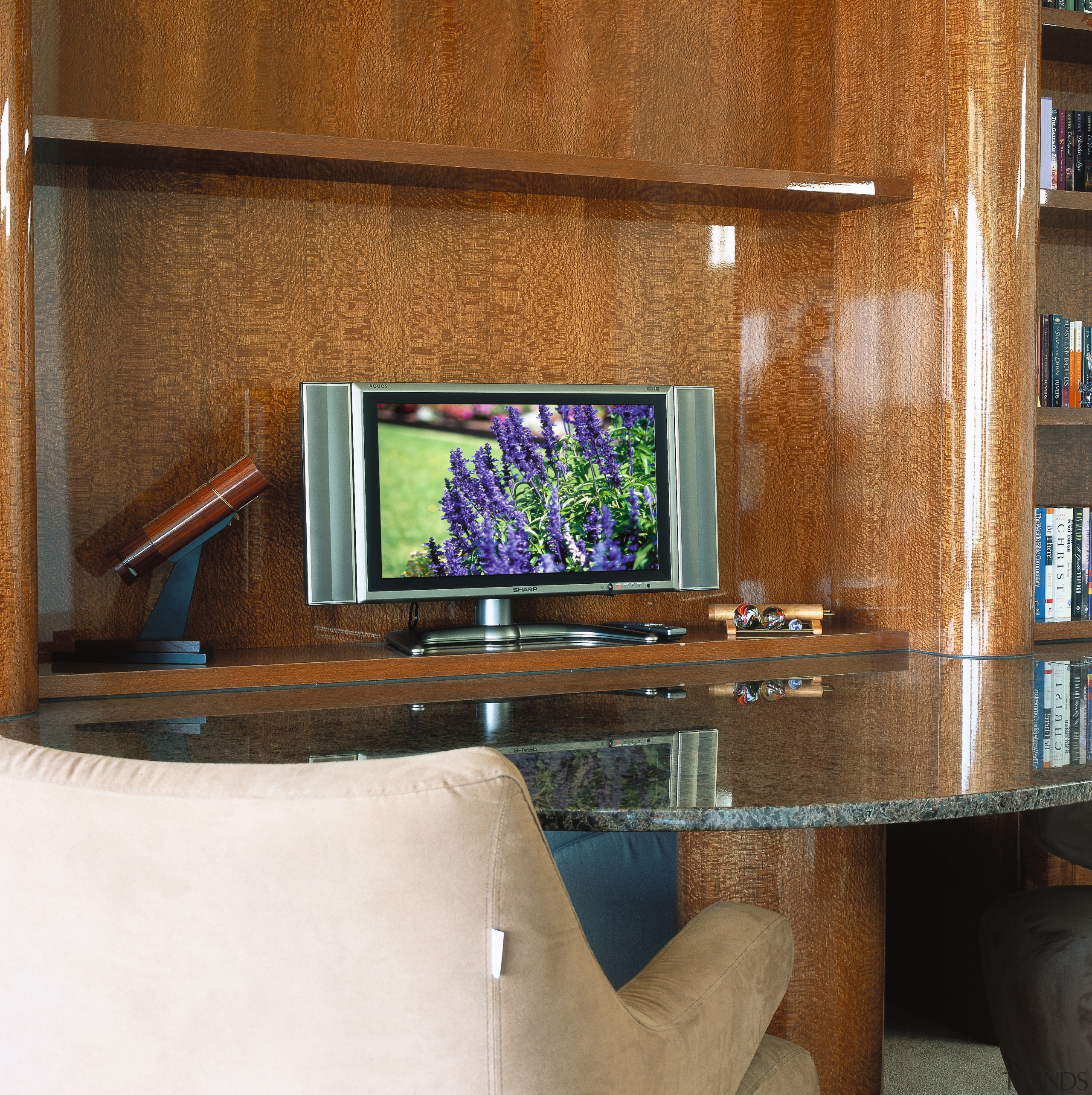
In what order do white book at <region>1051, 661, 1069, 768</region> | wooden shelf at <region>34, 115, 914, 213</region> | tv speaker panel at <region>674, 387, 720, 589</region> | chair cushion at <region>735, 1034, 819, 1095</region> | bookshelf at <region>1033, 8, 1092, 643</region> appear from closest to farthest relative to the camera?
chair cushion at <region>735, 1034, 819, 1095</region>, white book at <region>1051, 661, 1069, 768</region>, wooden shelf at <region>34, 115, 914, 213</region>, tv speaker panel at <region>674, 387, 720, 589</region>, bookshelf at <region>1033, 8, 1092, 643</region>

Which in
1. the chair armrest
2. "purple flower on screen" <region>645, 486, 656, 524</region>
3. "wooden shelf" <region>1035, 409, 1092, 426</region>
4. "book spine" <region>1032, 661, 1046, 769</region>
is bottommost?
the chair armrest

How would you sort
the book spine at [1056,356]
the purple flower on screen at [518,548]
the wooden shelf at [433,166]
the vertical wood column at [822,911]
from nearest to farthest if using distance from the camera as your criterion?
the vertical wood column at [822,911] < the wooden shelf at [433,166] < the purple flower on screen at [518,548] < the book spine at [1056,356]

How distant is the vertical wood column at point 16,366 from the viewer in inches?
67.5

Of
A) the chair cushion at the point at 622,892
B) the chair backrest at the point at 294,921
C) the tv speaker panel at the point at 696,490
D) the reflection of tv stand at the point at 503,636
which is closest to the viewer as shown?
the chair backrest at the point at 294,921

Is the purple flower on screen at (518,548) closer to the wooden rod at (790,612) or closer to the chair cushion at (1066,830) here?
the wooden rod at (790,612)

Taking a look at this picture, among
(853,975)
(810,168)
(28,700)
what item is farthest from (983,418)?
(28,700)

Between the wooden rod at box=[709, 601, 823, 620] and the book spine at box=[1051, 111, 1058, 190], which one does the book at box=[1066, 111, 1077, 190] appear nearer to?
the book spine at box=[1051, 111, 1058, 190]

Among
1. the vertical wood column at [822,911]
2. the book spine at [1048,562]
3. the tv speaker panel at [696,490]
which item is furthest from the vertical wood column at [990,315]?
the vertical wood column at [822,911]

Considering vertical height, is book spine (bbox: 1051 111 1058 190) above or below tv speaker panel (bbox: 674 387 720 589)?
above

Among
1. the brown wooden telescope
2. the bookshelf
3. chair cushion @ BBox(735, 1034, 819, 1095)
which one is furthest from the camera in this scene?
the bookshelf

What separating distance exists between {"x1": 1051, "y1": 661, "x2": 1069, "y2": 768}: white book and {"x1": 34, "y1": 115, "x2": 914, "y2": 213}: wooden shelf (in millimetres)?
1008

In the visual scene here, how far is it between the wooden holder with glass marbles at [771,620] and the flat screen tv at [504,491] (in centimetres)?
8

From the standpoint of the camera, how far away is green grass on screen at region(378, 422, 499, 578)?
2178 millimetres

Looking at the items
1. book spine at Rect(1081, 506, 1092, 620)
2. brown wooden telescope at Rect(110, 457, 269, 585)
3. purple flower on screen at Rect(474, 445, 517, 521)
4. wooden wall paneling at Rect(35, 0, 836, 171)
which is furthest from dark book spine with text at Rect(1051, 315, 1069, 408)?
brown wooden telescope at Rect(110, 457, 269, 585)
